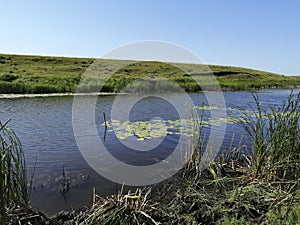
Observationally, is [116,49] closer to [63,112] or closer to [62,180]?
[62,180]

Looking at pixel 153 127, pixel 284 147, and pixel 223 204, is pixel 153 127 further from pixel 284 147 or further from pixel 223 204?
pixel 223 204

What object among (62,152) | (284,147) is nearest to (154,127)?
(62,152)

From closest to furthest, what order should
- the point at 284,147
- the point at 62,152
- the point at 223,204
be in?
the point at 223,204 < the point at 284,147 < the point at 62,152

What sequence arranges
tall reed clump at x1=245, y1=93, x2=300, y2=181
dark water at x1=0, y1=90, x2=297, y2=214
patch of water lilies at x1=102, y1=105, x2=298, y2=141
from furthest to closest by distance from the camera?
1. patch of water lilies at x1=102, y1=105, x2=298, y2=141
2. dark water at x1=0, y1=90, x2=297, y2=214
3. tall reed clump at x1=245, y1=93, x2=300, y2=181

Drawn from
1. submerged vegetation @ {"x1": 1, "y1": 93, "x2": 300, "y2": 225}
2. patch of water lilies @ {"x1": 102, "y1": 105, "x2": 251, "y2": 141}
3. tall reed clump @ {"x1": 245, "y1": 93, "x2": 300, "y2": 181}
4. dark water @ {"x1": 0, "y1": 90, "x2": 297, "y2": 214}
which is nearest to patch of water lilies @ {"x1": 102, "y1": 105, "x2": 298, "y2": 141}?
patch of water lilies @ {"x1": 102, "y1": 105, "x2": 251, "y2": 141}

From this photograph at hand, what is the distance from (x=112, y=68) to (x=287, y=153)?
3556 centimetres

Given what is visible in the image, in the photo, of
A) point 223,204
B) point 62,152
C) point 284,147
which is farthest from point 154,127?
point 223,204

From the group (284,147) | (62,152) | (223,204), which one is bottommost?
(62,152)

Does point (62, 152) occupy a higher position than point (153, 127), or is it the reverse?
point (153, 127)

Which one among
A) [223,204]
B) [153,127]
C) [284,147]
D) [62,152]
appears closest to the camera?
[223,204]

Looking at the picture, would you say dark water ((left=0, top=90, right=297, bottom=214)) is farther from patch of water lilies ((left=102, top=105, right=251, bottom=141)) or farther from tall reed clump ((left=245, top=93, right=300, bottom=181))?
tall reed clump ((left=245, top=93, right=300, bottom=181))

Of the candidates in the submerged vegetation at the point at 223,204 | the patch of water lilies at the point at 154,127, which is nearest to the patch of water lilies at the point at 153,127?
the patch of water lilies at the point at 154,127

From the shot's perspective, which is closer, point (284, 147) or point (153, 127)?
point (284, 147)

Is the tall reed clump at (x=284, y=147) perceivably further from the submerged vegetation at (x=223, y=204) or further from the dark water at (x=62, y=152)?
the dark water at (x=62, y=152)
